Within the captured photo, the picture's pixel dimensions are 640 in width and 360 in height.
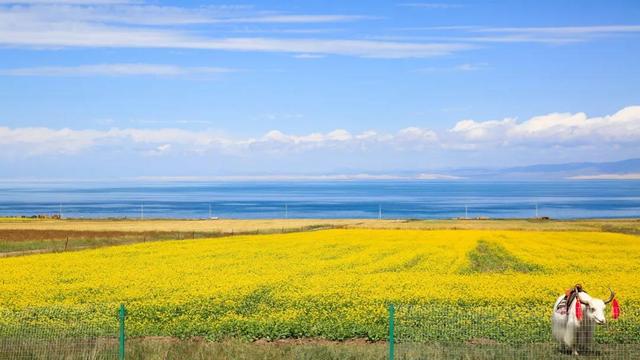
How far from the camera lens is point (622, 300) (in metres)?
27.0

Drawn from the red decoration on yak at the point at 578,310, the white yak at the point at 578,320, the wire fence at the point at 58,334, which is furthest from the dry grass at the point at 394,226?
the wire fence at the point at 58,334

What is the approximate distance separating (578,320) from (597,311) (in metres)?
0.46

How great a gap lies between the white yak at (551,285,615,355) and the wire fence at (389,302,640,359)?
0.18 m

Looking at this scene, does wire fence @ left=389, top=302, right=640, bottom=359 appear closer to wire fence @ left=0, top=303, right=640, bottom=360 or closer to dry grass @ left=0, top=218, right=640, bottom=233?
wire fence @ left=0, top=303, right=640, bottom=360

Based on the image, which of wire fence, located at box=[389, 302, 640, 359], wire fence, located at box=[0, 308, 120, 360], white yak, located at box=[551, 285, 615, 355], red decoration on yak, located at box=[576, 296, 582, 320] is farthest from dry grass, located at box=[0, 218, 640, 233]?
wire fence, located at box=[0, 308, 120, 360]

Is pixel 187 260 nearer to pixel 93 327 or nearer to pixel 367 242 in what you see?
pixel 367 242

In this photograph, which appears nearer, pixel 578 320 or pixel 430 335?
pixel 578 320

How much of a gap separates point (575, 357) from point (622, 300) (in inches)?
332

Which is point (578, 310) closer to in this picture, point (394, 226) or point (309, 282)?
point (309, 282)

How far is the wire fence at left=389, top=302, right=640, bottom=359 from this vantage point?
64.0 ft

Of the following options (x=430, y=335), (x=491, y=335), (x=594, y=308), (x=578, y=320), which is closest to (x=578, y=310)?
(x=578, y=320)

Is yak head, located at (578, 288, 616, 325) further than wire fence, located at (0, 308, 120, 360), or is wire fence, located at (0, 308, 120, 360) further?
yak head, located at (578, 288, 616, 325)

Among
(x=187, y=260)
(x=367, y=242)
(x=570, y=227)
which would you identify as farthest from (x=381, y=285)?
(x=570, y=227)

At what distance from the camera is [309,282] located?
3125 cm
